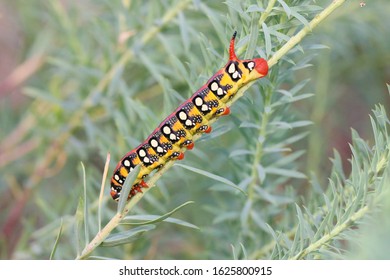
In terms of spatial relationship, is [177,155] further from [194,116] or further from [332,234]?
[332,234]

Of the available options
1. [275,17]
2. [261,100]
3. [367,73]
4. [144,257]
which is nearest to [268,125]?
[261,100]

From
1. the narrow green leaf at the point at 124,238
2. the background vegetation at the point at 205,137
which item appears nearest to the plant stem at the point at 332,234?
the background vegetation at the point at 205,137

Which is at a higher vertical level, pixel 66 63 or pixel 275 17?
pixel 66 63

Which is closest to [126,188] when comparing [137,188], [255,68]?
[137,188]

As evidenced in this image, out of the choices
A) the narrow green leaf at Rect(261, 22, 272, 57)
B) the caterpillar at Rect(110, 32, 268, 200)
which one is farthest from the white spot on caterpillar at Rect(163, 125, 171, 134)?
the narrow green leaf at Rect(261, 22, 272, 57)

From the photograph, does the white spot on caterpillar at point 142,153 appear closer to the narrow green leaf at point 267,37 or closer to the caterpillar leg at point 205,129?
the caterpillar leg at point 205,129
